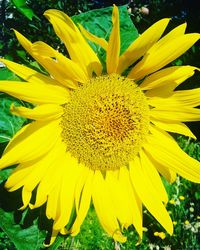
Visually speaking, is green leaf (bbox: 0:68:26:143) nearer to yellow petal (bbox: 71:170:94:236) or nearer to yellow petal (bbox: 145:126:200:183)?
yellow petal (bbox: 71:170:94:236)

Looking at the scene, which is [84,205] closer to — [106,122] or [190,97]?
[106,122]

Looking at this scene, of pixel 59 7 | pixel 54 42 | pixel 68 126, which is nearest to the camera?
pixel 68 126

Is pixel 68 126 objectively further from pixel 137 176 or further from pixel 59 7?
pixel 59 7

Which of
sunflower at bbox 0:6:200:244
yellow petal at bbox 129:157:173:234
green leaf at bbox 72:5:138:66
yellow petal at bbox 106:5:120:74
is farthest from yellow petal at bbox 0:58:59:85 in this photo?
yellow petal at bbox 129:157:173:234

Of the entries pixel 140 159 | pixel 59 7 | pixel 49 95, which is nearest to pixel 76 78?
pixel 49 95

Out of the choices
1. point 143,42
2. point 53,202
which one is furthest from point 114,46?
point 53,202

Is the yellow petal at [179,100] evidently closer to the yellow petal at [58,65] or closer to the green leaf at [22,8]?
the yellow petal at [58,65]

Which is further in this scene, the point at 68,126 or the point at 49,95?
the point at 68,126
